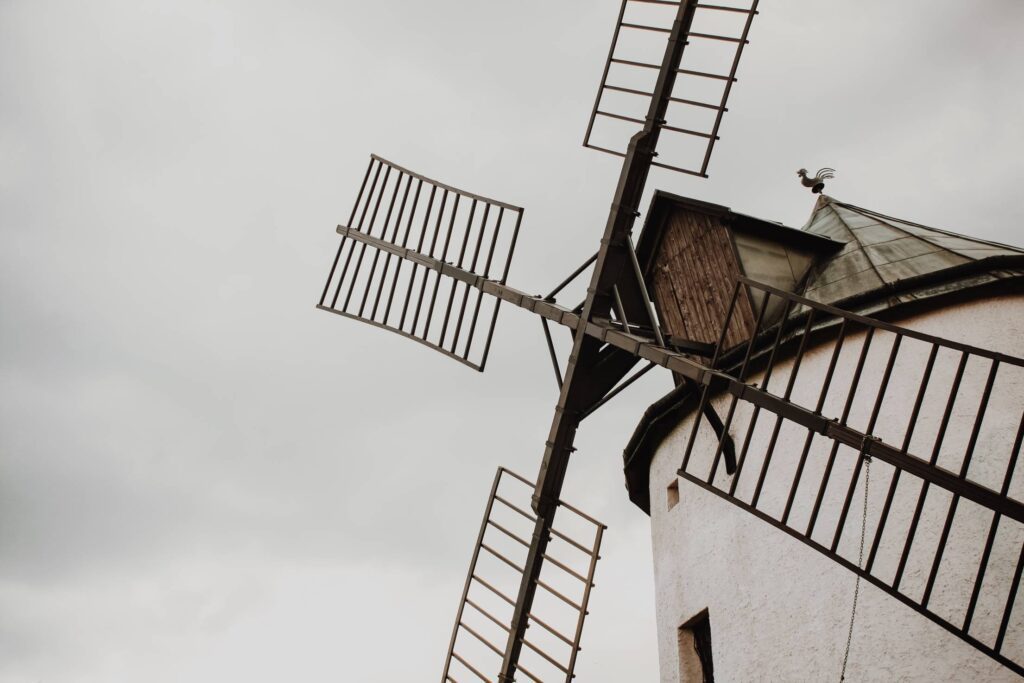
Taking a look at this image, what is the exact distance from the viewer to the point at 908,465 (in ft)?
14.6

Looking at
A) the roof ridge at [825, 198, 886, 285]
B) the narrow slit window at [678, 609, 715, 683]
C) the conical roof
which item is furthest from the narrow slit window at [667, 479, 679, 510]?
the roof ridge at [825, 198, 886, 285]

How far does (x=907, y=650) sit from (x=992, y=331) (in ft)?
6.18

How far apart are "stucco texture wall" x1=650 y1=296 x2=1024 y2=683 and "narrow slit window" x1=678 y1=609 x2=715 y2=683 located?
0.34ft

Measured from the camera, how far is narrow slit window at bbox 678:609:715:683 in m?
6.32

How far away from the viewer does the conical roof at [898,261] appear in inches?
209

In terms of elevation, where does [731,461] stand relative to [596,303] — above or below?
below

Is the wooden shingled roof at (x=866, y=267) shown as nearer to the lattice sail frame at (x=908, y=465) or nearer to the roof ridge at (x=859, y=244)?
the roof ridge at (x=859, y=244)

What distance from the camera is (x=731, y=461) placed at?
6.03 meters

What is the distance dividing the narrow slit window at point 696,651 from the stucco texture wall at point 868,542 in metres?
0.10

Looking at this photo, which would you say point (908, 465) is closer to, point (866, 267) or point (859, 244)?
point (866, 267)

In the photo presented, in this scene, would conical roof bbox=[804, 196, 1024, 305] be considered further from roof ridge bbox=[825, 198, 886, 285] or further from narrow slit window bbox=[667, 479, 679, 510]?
narrow slit window bbox=[667, 479, 679, 510]

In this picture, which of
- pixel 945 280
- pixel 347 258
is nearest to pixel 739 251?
pixel 945 280

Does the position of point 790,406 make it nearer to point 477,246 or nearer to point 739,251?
point 739,251

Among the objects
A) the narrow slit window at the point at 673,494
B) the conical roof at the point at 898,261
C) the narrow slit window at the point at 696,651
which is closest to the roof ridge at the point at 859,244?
the conical roof at the point at 898,261
